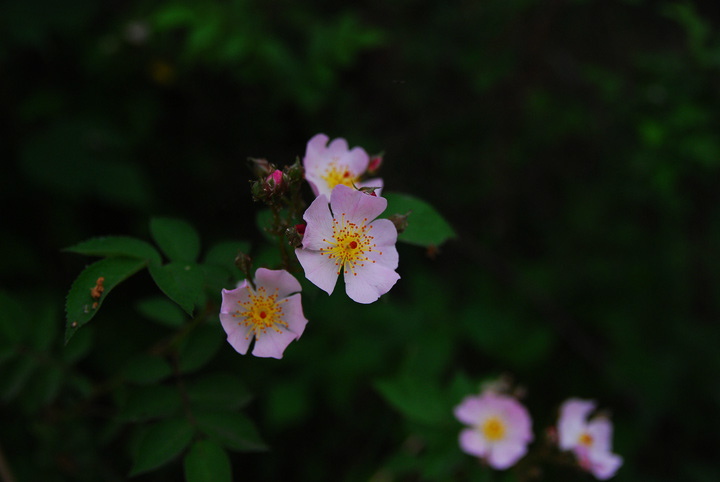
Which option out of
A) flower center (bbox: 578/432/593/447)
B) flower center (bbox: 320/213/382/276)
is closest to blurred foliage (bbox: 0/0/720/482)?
flower center (bbox: 578/432/593/447)

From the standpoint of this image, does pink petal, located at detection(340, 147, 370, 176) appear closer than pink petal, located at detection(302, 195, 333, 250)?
No

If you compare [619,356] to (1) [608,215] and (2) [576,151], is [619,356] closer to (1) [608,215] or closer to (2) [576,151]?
(1) [608,215]

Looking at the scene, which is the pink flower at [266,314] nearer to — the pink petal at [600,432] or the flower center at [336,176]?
the flower center at [336,176]

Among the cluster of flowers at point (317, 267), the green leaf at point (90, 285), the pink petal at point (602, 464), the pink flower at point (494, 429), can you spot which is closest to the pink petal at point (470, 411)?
the pink flower at point (494, 429)

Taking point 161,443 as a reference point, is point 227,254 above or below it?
above

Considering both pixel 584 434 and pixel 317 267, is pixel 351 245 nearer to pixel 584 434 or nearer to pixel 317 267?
pixel 317 267

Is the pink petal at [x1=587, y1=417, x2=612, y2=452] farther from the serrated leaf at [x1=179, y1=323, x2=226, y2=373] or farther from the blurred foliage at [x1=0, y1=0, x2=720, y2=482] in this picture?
the serrated leaf at [x1=179, y1=323, x2=226, y2=373]

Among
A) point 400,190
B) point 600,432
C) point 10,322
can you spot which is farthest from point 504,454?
point 400,190
